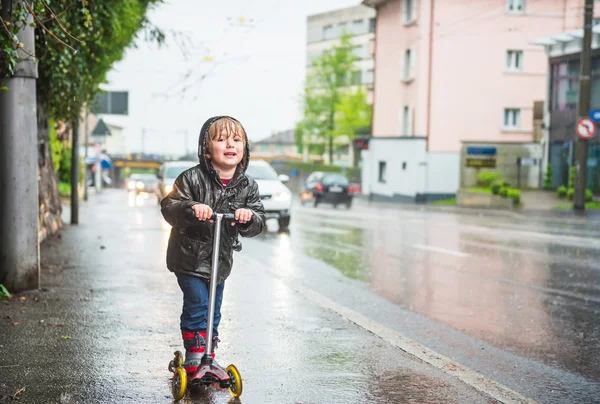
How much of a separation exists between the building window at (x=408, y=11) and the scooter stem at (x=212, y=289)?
1759 inches

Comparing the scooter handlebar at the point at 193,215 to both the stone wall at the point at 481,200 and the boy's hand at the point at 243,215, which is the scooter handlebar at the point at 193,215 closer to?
the boy's hand at the point at 243,215

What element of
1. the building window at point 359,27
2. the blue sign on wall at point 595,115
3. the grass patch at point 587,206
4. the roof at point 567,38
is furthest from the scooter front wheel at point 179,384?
the building window at point 359,27

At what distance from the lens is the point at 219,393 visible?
4.97m

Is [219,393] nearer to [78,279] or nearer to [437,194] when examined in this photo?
[78,279]

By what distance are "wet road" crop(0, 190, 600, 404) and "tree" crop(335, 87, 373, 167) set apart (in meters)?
56.7

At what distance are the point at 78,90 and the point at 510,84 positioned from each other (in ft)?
123

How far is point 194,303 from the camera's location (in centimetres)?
505

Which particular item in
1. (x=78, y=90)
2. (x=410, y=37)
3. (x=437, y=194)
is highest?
(x=410, y=37)

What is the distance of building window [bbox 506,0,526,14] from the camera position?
47.4 metres

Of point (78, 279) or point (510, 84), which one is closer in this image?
point (78, 279)

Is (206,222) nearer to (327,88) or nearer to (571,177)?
(571,177)

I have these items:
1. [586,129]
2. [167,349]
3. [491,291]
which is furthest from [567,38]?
[167,349]

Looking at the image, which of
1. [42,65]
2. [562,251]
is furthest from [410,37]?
[42,65]

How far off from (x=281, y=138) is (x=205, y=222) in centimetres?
12521
